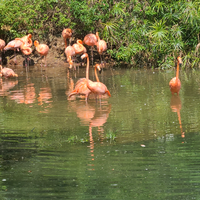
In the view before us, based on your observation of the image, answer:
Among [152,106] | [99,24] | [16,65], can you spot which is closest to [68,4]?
[99,24]

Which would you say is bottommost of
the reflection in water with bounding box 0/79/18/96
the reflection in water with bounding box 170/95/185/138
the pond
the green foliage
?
the pond

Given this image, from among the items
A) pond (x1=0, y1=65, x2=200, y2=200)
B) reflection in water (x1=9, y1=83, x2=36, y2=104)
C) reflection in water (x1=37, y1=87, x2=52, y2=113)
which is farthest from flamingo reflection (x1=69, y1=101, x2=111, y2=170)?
reflection in water (x1=9, y1=83, x2=36, y2=104)

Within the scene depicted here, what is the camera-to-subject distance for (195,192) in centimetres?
359

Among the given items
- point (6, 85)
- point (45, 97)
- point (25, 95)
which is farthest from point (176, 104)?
point (6, 85)

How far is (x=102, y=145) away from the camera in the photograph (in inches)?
198

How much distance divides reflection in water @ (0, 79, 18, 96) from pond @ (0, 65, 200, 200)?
0.17 ft

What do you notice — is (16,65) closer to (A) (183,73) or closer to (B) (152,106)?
(A) (183,73)

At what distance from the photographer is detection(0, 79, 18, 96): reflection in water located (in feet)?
30.3

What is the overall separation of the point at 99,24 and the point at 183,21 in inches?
120

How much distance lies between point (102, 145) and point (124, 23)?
8.81 meters

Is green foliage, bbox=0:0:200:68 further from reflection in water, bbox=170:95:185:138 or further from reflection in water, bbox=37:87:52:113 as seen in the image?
reflection in water, bbox=170:95:185:138

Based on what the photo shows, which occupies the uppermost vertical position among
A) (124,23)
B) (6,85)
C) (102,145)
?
(124,23)

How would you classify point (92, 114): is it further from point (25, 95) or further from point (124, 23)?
point (124, 23)

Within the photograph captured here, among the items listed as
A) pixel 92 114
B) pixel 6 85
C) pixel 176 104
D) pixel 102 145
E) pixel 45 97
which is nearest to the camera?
pixel 102 145
